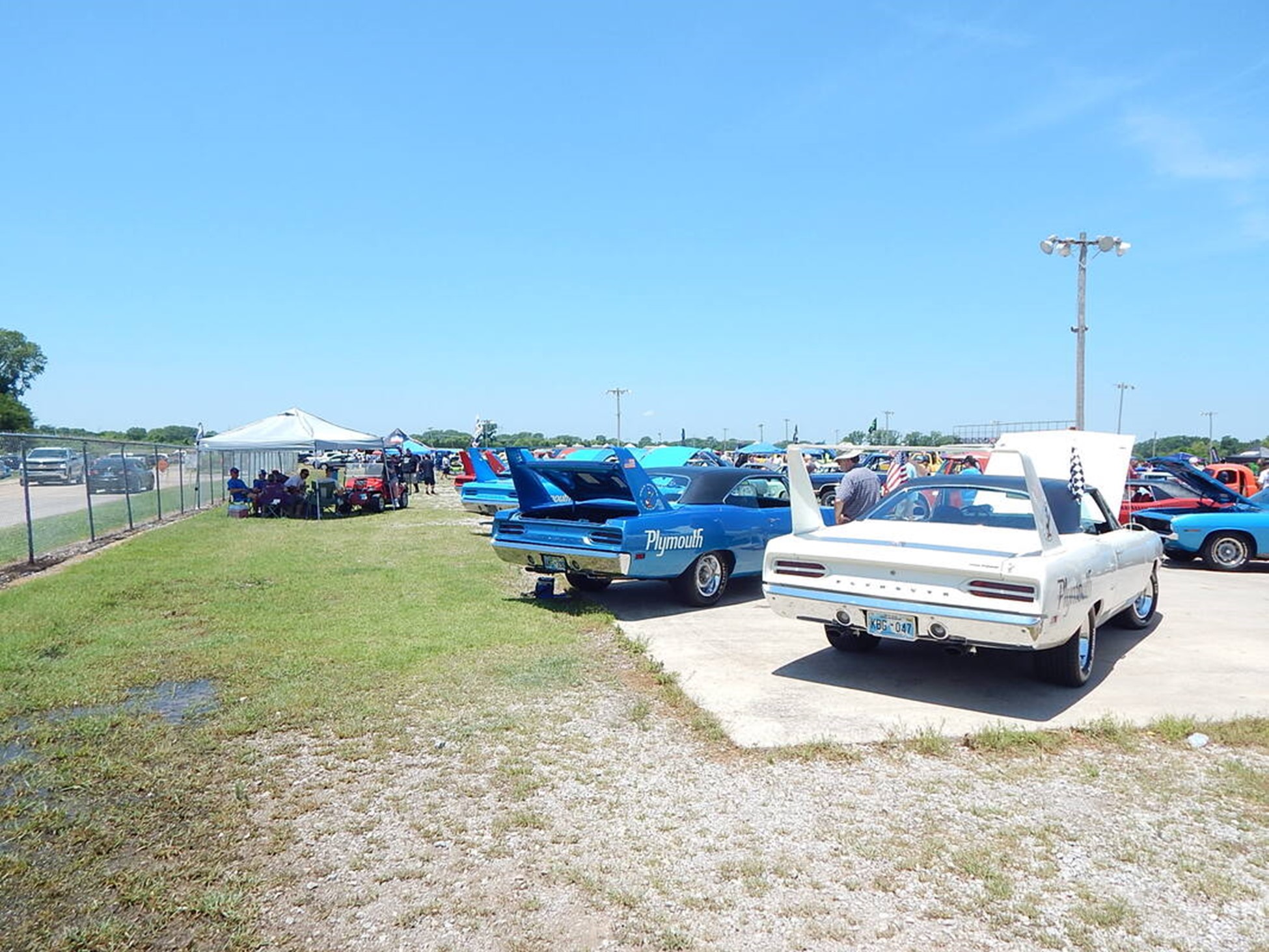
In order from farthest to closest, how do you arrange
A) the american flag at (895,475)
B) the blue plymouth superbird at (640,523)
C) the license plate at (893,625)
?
the american flag at (895,475), the blue plymouth superbird at (640,523), the license plate at (893,625)

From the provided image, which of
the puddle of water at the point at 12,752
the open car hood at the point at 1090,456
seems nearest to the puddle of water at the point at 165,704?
the puddle of water at the point at 12,752

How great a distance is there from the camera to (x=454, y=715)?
17.4 ft

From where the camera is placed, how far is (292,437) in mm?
A: 26516

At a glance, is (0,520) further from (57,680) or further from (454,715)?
(454,715)

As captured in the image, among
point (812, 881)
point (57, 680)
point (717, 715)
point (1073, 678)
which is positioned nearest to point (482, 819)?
point (812, 881)

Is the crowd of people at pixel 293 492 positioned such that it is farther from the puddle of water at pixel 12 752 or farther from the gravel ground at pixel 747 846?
the gravel ground at pixel 747 846

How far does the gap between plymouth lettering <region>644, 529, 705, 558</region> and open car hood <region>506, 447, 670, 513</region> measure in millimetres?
262

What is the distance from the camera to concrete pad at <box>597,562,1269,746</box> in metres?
5.36

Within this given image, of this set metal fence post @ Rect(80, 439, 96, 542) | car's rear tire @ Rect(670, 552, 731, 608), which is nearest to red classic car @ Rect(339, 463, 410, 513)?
metal fence post @ Rect(80, 439, 96, 542)

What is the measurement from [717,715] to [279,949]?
302cm

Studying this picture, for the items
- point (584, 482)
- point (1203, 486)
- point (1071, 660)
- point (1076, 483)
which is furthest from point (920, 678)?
point (1203, 486)

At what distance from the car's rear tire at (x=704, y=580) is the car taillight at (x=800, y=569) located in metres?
2.64

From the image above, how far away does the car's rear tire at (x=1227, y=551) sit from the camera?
478 inches

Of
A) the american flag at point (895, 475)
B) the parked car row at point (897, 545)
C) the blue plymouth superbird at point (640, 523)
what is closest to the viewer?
the parked car row at point (897, 545)
